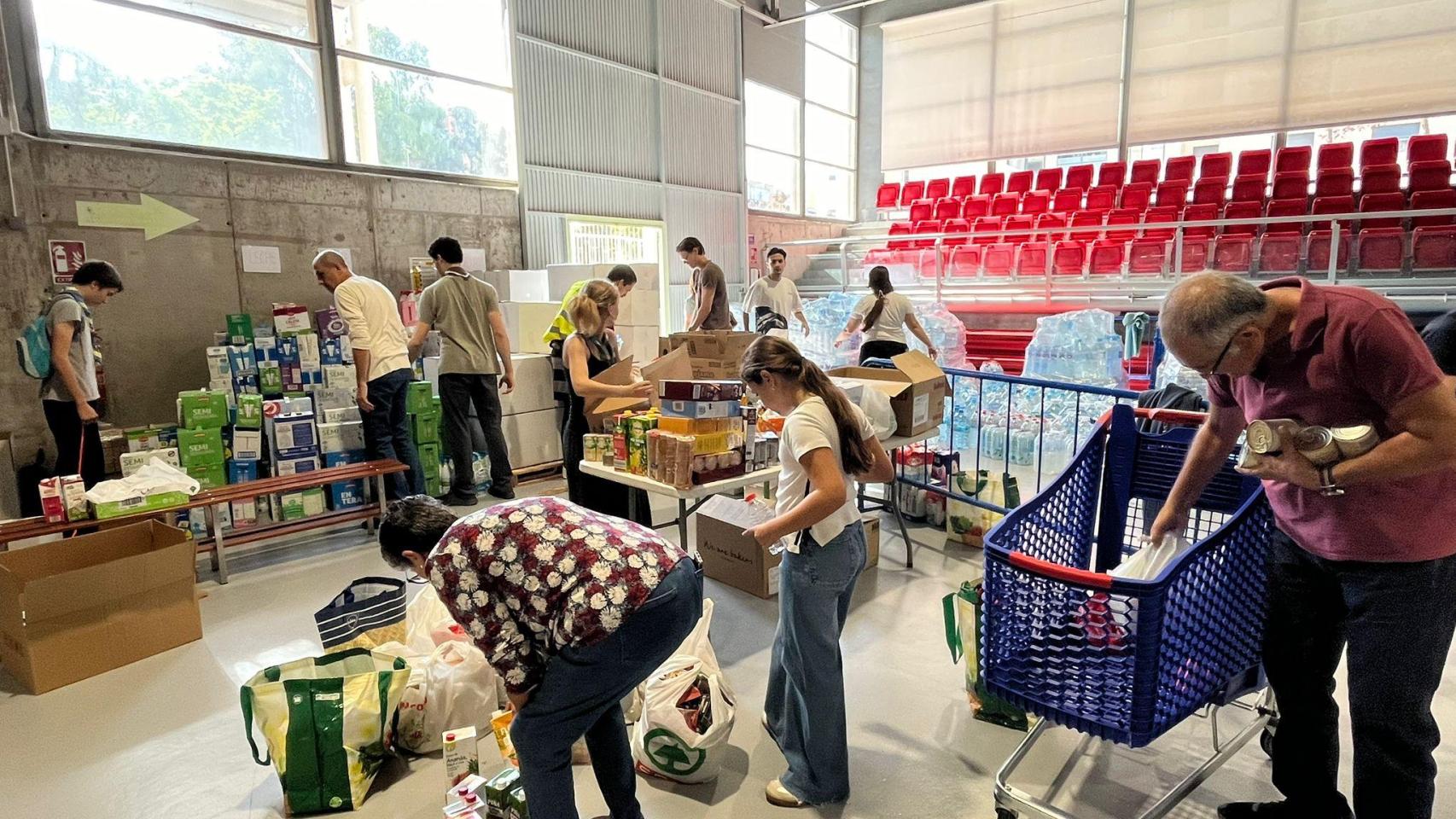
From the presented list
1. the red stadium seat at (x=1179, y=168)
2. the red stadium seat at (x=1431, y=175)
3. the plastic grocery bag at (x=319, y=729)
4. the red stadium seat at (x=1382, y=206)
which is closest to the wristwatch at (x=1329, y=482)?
the plastic grocery bag at (x=319, y=729)

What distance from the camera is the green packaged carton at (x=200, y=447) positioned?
4324 millimetres

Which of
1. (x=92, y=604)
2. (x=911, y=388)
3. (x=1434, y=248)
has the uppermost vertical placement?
(x=1434, y=248)

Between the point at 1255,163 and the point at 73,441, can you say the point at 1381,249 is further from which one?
the point at 73,441

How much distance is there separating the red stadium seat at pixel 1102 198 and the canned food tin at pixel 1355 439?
869 centimetres

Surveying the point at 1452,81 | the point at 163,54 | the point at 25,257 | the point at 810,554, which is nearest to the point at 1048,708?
the point at 810,554

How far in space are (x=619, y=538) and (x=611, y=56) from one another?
8.14 m

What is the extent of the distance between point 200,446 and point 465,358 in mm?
1513

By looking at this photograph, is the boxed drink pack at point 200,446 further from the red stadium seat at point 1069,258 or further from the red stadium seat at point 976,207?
the red stadium seat at point 976,207

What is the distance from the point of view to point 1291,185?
27.3 ft

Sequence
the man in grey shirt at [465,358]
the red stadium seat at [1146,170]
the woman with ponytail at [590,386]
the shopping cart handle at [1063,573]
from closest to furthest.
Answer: the shopping cart handle at [1063,573] < the woman with ponytail at [590,386] < the man in grey shirt at [465,358] < the red stadium seat at [1146,170]

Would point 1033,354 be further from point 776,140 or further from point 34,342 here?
point 34,342

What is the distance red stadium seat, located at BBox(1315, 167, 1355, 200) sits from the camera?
7957 mm

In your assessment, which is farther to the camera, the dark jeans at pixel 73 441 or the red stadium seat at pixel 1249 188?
the red stadium seat at pixel 1249 188

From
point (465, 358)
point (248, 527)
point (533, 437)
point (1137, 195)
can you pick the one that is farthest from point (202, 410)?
point (1137, 195)
